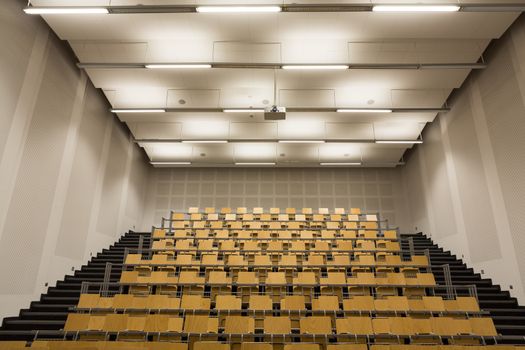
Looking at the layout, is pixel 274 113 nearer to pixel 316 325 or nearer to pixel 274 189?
pixel 316 325

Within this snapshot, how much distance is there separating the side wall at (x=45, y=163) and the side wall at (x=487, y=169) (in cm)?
662

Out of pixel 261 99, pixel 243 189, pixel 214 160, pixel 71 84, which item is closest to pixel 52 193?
pixel 71 84

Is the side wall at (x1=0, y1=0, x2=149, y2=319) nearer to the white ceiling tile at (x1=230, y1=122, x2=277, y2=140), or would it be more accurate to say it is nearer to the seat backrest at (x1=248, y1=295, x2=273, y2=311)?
the white ceiling tile at (x1=230, y1=122, x2=277, y2=140)

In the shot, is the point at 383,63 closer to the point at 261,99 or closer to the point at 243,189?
the point at 261,99

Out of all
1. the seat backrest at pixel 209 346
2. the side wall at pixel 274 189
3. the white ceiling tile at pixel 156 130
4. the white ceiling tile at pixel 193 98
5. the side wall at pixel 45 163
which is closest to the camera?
the seat backrest at pixel 209 346

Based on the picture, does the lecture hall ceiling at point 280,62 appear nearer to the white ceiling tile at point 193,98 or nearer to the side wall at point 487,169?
the white ceiling tile at point 193,98

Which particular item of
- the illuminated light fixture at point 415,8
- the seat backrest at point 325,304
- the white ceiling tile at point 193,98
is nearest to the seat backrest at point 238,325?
the seat backrest at point 325,304

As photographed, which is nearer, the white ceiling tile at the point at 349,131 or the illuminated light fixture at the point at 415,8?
the illuminated light fixture at the point at 415,8

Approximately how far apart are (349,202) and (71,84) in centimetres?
701

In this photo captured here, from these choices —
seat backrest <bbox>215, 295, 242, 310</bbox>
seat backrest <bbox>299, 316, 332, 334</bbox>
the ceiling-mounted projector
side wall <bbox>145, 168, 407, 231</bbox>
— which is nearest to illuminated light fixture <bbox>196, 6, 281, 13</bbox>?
the ceiling-mounted projector

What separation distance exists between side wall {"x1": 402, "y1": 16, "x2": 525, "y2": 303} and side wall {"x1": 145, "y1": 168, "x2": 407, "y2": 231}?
1983 mm

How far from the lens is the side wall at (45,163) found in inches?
Result: 174

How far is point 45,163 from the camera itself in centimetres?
518

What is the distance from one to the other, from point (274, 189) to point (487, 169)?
5268 mm
